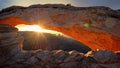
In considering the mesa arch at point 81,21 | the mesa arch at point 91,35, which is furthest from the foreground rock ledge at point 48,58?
the mesa arch at point 91,35

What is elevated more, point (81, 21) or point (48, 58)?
point (81, 21)

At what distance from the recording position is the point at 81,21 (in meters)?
13.6

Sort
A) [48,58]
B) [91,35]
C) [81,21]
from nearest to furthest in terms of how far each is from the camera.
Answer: [48,58], [81,21], [91,35]

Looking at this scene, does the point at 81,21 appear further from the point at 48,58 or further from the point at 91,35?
the point at 48,58

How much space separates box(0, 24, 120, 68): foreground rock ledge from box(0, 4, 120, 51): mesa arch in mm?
6278

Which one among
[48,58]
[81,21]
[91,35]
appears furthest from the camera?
[91,35]

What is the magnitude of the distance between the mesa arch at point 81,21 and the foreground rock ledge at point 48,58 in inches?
247

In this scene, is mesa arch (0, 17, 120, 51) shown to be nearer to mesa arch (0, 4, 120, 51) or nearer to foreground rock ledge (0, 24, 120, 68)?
mesa arch (0, 4, 120, 51)

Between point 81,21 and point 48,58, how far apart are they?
7085 millimetres

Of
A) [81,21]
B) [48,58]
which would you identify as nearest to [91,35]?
[81,21]

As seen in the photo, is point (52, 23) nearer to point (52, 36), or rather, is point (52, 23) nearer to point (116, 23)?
point (116, 23)

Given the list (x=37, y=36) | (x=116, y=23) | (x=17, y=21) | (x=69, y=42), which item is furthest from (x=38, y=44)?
(x=116, y=23)

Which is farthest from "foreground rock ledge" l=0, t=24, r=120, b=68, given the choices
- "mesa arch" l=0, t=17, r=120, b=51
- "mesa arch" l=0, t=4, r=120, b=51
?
"mesa arch" l=0, t=17, r=120, b=51

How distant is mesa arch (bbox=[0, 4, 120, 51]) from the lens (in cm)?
1304
